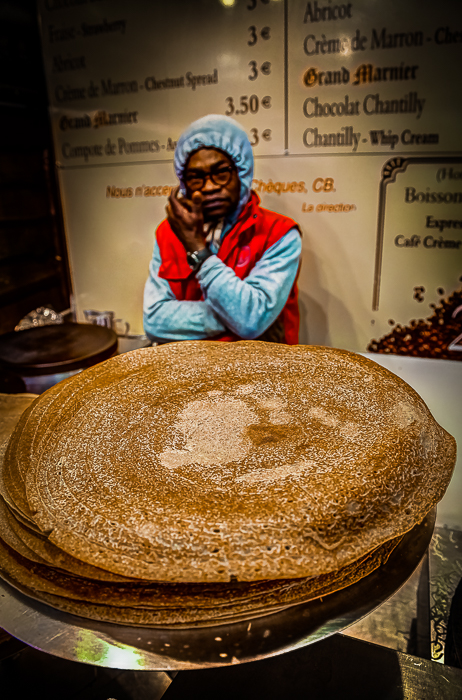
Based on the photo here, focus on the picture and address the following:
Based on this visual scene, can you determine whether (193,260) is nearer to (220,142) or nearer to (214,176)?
(214,176)

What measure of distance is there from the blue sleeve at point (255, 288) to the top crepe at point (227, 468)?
0.62 m

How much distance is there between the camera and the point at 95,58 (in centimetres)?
229

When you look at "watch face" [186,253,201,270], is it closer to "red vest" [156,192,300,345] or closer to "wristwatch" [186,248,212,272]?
"wristwatch" [186,248,212,272]

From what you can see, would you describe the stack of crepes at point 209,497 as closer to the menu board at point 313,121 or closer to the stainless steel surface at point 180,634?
the stainless steel surface at point 180,634

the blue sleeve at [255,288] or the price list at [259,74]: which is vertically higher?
the price list at [259,74]

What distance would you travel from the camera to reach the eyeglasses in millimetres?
1485

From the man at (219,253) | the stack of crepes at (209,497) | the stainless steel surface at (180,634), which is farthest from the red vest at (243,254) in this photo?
the stainless steel surface at (180,634)

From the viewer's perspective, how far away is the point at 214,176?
1490 mm

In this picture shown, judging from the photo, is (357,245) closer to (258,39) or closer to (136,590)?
(258,39)

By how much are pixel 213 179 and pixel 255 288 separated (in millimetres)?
378

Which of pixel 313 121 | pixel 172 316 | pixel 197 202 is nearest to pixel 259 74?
pixel 313 121

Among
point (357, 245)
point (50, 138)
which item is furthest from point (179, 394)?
point (50, 138)

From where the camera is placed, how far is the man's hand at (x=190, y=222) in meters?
1.49

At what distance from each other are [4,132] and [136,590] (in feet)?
7.93
